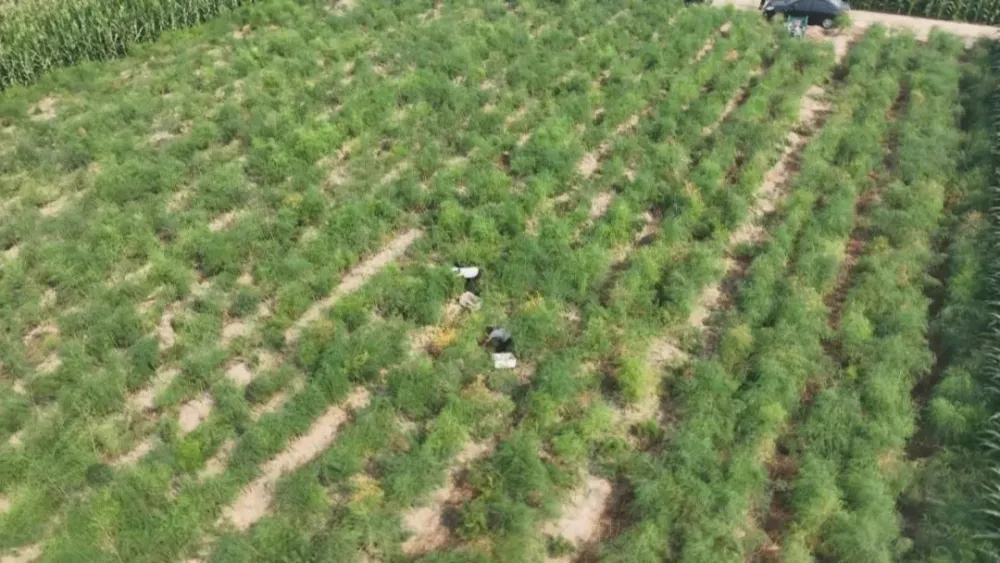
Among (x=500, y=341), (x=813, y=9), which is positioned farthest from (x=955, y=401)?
(x=813, y=9)

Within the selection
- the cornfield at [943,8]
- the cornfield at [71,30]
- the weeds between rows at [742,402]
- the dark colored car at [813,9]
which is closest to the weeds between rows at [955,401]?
the weeds between rows at [742,402]

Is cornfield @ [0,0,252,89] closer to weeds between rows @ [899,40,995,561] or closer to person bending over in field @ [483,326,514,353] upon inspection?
person bending over in field @ [483,326,514,353]

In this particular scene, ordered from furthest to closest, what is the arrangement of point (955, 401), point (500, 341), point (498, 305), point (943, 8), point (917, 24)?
point (943, 8)
point (917, 24)
point (498, 305)
point (500, 341)
point (955, 401)

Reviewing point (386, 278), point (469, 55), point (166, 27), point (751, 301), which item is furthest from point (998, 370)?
point (166, 27)

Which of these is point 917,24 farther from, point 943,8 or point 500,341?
point 500,341

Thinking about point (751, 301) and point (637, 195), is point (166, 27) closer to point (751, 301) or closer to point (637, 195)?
point (637, 195)

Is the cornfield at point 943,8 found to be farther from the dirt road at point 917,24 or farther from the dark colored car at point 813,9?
the dark colored car at point 813,9
